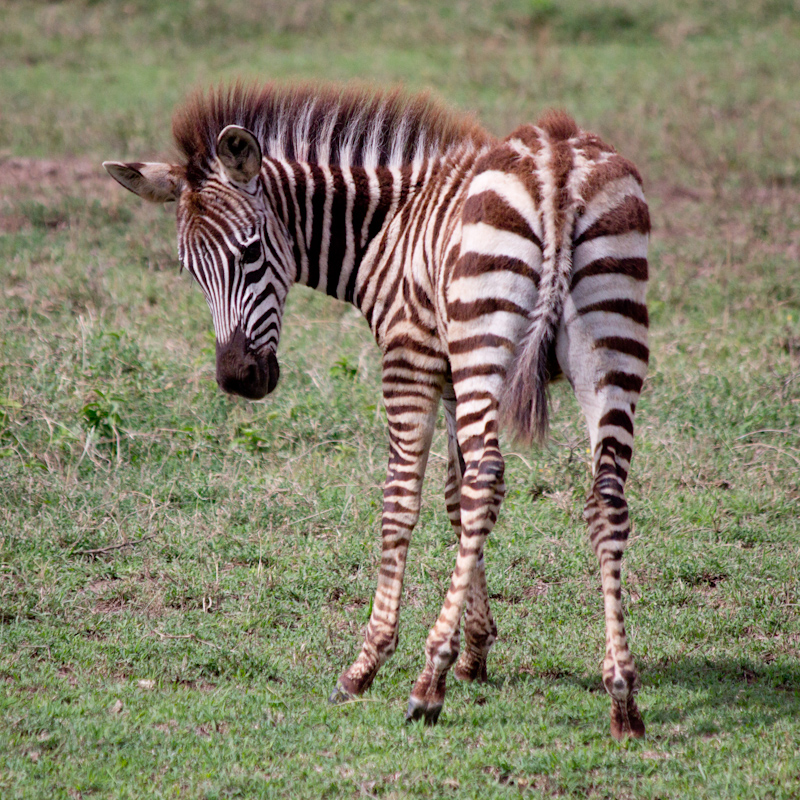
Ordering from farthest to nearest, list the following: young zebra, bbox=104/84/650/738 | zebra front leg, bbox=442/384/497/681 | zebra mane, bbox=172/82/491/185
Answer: zebra mane, bbox=172/82/491/185 < zebra front leg, bbox=442/384/497/681 < young zebra, bbox=104/84/650/738

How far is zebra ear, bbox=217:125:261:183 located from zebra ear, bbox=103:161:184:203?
0.31m

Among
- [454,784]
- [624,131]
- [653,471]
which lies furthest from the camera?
[624,131]

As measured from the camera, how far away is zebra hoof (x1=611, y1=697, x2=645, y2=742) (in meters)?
3.89

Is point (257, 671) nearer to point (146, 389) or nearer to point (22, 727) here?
point (22, 727)

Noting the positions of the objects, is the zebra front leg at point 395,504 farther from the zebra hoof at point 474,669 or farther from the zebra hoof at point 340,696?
the zebra hoof at point 474,669

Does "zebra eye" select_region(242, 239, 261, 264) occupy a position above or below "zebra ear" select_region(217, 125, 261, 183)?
below

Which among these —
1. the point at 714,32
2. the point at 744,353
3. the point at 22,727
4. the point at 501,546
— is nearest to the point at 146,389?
the point at 501,546

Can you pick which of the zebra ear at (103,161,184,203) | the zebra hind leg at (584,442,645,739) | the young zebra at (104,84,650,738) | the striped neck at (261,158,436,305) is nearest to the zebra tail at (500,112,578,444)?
the young zebra at (104,84,650,738)

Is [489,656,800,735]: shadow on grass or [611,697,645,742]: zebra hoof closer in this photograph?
[611,697,645,742]: zebra hoof

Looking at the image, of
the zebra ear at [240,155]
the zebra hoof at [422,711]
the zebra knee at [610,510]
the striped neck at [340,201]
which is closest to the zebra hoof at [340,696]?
the zebra hoof at [422,711]

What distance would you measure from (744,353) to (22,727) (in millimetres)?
6324

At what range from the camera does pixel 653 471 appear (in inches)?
248

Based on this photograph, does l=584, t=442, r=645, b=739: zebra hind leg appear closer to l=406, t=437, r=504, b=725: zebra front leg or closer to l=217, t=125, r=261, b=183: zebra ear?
l=406, t=437, r=504, b=725: zebra front leg

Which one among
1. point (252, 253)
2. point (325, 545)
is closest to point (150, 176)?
point (252, 253)
